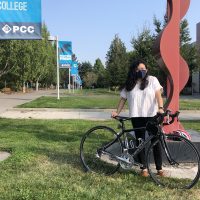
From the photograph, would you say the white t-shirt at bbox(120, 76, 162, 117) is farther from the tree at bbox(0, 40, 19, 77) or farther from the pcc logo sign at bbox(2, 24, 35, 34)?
the tree at bbox(0, 40, 19, 77)

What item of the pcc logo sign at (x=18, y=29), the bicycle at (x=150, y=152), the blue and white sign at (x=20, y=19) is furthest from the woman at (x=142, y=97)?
the pcc logo sign at (x=18, y=29)

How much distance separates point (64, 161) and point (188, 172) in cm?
207

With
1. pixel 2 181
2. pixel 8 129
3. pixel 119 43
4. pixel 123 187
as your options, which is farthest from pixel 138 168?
pixel 119 43

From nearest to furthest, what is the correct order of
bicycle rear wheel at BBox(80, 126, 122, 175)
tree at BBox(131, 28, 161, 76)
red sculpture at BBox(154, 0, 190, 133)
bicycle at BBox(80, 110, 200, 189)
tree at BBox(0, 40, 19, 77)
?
bicycle at BBox(80, 110, 200, 189)
bicycle rear wheel at BBox(80, 126, 122, 175)
red sculpture at BBox(154, 0, 190, 133)
tree at BBox(131, 28, 161, 76)
tree at BBox(0, 40, 19, 77)

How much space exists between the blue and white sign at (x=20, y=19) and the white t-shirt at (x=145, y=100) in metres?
7.71

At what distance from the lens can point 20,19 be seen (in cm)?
1342

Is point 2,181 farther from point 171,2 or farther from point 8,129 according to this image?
point 8,129

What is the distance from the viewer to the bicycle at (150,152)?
5.99m

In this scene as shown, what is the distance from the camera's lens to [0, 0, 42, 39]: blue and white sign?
43.3ft

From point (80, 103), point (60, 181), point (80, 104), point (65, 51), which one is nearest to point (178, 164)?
point (60, 181)

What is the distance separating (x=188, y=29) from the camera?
59.6m

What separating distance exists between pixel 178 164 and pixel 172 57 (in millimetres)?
2339

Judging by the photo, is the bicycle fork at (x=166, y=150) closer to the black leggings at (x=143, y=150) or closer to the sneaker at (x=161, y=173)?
the black leggings at (x=143, y=150)

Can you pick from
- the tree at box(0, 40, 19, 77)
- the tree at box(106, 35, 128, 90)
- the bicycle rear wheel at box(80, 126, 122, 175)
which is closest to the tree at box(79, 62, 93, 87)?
the tree at box(106, 35, 128, 90)
